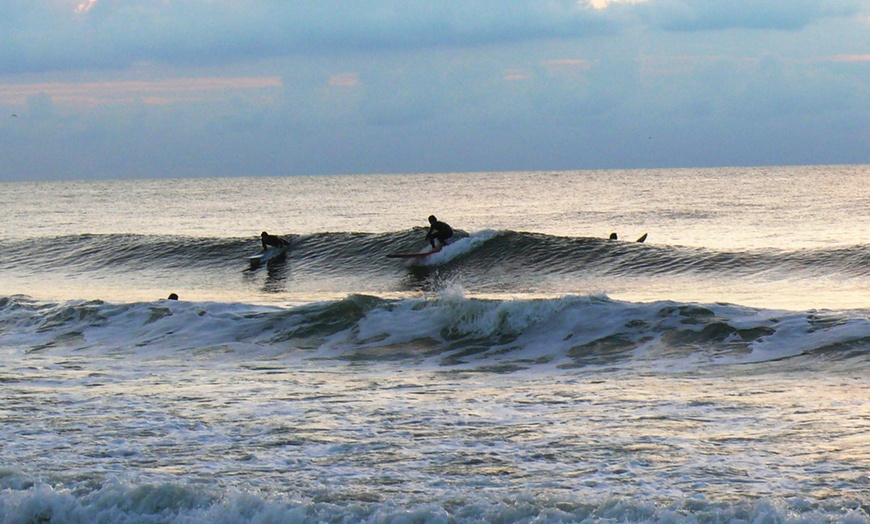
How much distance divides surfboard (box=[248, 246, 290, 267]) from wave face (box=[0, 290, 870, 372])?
1184 cm

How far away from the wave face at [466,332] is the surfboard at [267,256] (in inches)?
466

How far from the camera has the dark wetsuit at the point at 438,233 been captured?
1046 inches

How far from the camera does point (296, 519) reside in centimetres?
634

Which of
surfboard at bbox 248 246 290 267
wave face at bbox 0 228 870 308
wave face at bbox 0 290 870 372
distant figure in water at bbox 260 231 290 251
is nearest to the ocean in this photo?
wave face at bbox 0 290 870 372

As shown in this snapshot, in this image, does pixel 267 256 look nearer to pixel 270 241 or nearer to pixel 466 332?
pixel 270 241

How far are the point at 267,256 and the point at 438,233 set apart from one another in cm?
619

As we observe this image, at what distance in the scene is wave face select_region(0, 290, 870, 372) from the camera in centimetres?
1170

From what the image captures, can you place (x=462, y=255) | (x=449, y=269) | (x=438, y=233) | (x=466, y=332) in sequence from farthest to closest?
(x=462, y=255) < (x=438, y=233) < (x=449, y=269) < (x=466, y=332)

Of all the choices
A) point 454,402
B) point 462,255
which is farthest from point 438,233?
point 454,402

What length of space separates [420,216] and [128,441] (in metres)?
44.6

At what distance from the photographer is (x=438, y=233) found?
87.4 feet

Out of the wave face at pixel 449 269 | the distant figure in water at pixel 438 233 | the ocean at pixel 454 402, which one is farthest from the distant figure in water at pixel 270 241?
the ocean at pixel 454 402

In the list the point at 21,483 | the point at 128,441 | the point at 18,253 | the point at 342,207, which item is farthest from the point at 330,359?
the point at 342,207

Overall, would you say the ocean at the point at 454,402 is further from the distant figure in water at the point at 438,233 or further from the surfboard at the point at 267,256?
the surfboard at the point at 267,256
